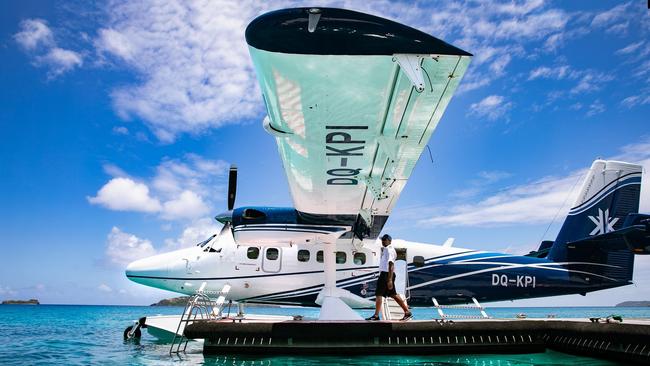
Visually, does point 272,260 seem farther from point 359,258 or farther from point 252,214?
point 359,258

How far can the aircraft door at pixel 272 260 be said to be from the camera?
455 inches

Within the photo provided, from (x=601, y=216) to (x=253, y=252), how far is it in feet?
31.7

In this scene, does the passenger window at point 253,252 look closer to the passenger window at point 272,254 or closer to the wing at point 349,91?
the passenger window at point 272,254

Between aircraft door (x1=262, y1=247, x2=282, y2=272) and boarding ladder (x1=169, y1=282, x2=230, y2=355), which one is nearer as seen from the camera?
boarding ladder (x1=169, y1=282, x2=230, y2=355)

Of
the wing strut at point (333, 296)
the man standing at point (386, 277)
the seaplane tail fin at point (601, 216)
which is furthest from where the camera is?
the seaplane tail fin at point (601, 216)

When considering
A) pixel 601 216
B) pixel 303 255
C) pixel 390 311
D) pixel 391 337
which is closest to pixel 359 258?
pixel 303 255

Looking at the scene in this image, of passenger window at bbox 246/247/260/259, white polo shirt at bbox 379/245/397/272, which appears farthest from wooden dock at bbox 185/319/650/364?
passenger window at bbox 246/247/260/259

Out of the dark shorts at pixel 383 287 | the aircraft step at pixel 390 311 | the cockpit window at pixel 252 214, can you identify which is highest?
the cockpit window at pixel 252 214

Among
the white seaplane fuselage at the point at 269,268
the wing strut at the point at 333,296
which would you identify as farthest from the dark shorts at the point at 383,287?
the white seaplane fuselage at the point at 269,268

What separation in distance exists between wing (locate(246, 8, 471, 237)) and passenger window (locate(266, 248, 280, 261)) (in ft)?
12.1

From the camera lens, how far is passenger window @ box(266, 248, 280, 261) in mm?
11617

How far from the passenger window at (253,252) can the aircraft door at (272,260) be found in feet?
0.63

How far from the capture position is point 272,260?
38.0 feet

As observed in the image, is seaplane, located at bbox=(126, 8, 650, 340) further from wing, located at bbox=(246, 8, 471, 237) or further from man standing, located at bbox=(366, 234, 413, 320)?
man standing, located at bbox=(366, 234, 413, 320)
